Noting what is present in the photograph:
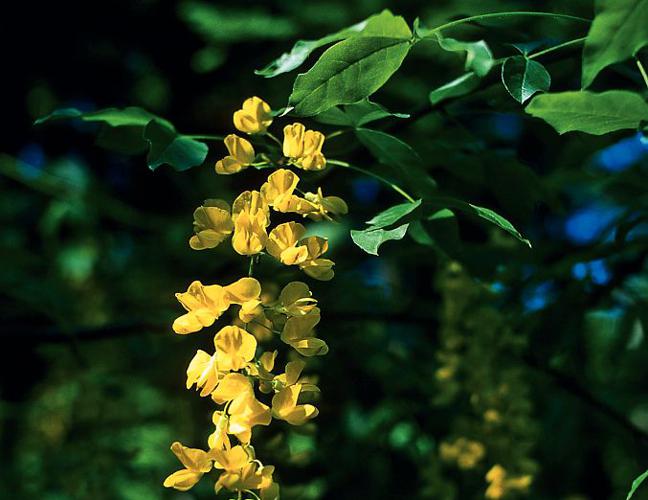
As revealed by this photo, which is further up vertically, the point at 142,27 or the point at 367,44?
the point at 367,44

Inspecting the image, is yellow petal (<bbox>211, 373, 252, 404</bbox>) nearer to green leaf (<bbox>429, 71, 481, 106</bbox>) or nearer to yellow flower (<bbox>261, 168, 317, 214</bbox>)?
yellow flower (<bbox>261, 168, 317, 214</bbox>)

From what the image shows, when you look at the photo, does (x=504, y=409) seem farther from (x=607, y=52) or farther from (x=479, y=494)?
(x=607, y=52)

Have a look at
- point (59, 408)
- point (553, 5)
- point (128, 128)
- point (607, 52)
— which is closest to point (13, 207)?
point (59, 408)

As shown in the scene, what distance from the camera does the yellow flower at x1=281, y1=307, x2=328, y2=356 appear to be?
0.71 metres

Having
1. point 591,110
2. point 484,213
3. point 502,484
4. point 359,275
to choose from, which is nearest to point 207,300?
point 484,213

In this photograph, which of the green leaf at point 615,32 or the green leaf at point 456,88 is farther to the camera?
the green leaf at point 456,88

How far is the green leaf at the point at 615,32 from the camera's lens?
22.6 inches

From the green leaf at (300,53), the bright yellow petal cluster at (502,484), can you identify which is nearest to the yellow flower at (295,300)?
the green leaf at (300,53)

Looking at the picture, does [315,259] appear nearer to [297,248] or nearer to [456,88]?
[297,248]

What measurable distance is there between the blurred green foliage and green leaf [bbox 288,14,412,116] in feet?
0.25

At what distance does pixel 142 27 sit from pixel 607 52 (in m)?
2.78

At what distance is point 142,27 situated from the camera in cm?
313

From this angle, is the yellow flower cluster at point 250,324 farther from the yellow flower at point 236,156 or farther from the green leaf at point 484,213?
the green leaf at point 484,213

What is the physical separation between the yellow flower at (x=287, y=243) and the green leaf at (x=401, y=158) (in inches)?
6.7
